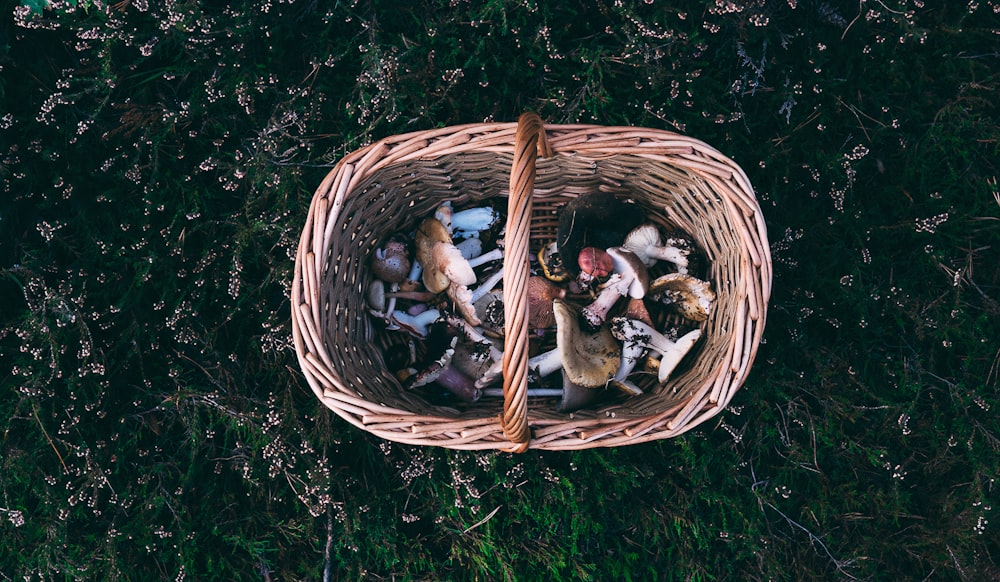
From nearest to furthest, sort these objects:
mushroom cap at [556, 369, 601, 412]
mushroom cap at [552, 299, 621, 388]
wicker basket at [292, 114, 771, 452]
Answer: wicker basket at [292, 114, 771, 452] → mushroom cap at [552, 299, 621, 388] → mushroom cap at [556, 369, 601, 412]

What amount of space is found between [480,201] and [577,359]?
1.01 metres

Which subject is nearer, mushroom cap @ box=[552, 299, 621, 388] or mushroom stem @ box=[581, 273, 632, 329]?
mushroom cap @ box=[552, 299, 621, 388]

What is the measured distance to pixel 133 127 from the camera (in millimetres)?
3359

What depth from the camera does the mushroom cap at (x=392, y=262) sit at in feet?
10.6

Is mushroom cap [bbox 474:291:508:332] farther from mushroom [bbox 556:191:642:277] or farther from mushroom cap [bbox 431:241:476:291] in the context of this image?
mushroom [bbox 556:191:642:277]

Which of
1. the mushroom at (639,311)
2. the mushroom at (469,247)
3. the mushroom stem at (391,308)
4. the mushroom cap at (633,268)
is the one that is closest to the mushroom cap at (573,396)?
the mushroom at (639,311)

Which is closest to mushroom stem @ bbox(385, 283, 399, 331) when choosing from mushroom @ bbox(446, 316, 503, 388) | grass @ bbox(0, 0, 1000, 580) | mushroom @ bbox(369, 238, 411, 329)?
mushroom @ bbox(369, 238, 411, 329)

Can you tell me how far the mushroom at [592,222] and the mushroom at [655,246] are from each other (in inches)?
2.5

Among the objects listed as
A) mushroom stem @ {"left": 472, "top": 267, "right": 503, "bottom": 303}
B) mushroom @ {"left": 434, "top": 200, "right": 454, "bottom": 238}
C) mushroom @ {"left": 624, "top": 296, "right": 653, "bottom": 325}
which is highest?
mushroom @ {"left": 434, "top": 200, "right": 454, "bottom": 238}

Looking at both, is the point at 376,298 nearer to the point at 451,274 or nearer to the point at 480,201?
the point at 451,274

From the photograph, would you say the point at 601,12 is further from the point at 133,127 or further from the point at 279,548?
the point at 279,548

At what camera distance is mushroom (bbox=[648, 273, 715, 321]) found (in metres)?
3.12

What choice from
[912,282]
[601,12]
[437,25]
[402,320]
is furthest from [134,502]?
[912,282]

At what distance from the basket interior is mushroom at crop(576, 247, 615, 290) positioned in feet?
1.26
